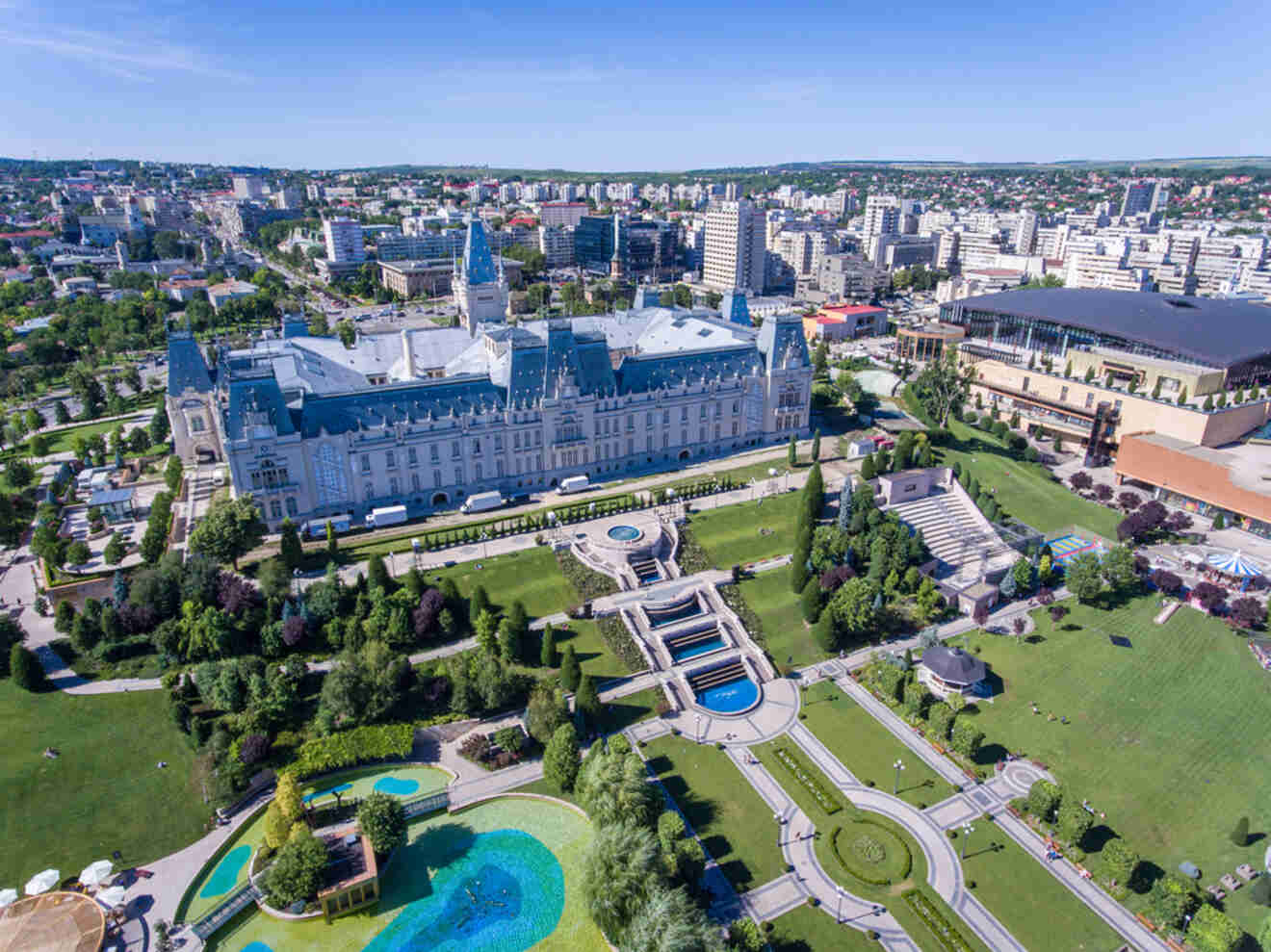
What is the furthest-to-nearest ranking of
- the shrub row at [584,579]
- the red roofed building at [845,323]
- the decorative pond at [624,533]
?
the red roofed building at [845,323]
the decorative pond at [624,533]
the shrub row at [584,579]

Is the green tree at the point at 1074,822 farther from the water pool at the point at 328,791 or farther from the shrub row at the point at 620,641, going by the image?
the water pool at the point at 328,791

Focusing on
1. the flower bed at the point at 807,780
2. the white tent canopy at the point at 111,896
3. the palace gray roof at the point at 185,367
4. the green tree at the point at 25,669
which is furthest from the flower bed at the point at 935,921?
the palace gray roof at the point at 185,367

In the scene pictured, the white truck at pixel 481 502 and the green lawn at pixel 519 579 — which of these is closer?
the green lawn at pixel 519 579

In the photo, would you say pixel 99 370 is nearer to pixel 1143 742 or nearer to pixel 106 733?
pixel 106 733

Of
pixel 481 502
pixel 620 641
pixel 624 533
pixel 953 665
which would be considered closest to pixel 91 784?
pixel 620 641

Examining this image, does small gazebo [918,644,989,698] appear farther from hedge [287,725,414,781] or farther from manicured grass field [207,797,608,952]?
hedge [287,725,414,781]

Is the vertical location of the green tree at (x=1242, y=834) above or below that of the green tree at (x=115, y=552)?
below

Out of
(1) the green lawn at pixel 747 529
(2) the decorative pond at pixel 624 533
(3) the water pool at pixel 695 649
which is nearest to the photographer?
(3) the water pool at pixel 695 649
